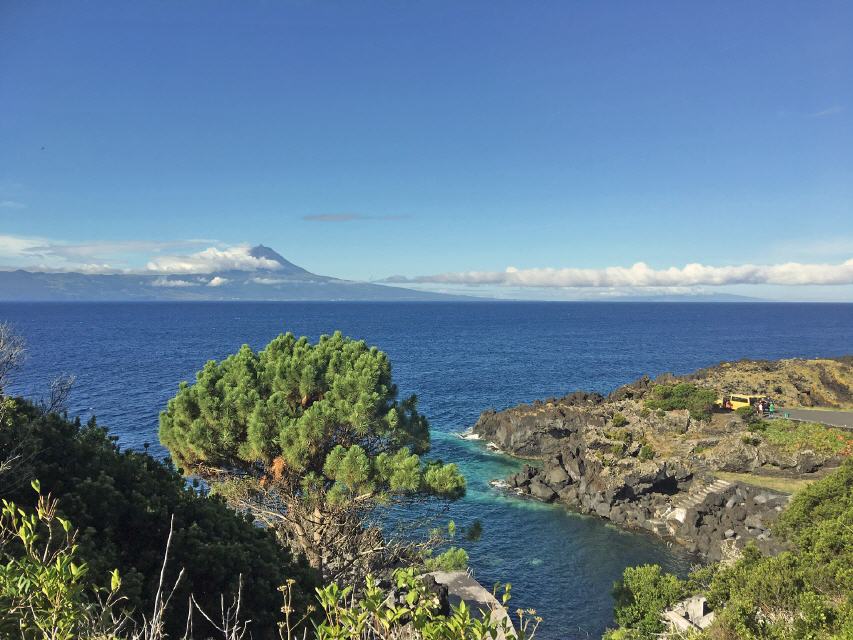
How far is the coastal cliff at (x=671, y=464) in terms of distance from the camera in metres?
33.1

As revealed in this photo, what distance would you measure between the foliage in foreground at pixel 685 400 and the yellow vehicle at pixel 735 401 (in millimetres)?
1228

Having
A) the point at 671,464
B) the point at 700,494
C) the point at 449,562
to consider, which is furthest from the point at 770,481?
the point at 449,562

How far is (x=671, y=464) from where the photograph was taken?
38.9 meters

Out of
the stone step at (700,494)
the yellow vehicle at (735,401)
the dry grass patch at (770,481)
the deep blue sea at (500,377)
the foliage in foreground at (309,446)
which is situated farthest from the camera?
the yellow vehicle at (735,401)

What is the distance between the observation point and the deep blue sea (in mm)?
30031

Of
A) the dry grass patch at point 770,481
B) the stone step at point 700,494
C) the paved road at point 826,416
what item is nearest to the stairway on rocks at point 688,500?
the stone step at point 700,494

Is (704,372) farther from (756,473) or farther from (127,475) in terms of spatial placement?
(127,475)

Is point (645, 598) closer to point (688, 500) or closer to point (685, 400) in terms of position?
point (688, 500)

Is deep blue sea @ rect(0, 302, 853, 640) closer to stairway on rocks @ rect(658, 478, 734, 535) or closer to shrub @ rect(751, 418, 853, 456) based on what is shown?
stairway on rocks @ rect(658, 478, 734, 535)

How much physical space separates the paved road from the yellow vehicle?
2.48 m

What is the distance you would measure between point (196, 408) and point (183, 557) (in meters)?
8.05

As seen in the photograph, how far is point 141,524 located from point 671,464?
1493 inches

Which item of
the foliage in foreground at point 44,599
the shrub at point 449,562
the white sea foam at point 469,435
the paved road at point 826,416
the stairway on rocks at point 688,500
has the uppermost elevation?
the foliage in foreground at point 44,599

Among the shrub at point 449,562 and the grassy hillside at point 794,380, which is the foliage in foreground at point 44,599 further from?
the grassy hillside at point 794,380
